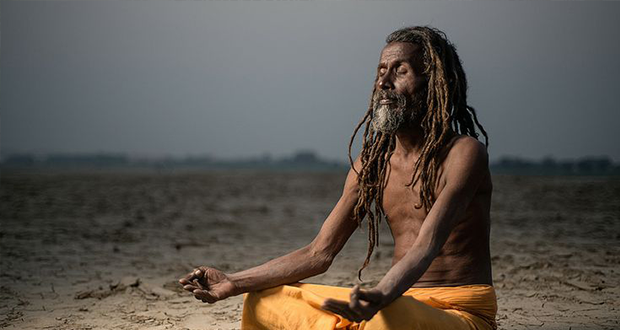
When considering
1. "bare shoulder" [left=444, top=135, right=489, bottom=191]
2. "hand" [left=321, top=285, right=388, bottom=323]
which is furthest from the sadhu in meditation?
"hand" [left=321, top=285, right=388, bottom=323]

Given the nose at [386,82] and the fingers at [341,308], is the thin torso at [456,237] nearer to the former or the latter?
the nose at [386,82]

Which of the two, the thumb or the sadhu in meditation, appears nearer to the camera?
the thumb

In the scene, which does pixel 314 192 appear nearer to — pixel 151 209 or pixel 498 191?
pixel 498 191

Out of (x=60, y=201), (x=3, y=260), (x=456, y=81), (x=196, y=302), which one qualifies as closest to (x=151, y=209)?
(x=60, y=201)

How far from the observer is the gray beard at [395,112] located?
3143 millimetres

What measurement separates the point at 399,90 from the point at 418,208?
53 cm

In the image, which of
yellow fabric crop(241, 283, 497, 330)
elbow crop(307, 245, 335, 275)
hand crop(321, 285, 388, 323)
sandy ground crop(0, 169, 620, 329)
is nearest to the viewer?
hand crop(321, 285, 388, 323)

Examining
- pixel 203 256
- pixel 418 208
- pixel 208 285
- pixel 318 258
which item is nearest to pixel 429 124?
pixel 418 208

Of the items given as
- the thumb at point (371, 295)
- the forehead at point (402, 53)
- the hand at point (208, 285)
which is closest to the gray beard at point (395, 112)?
the forehead at point (402, 53)

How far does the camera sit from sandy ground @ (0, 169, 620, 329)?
4.82 metres

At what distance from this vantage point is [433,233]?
284 centimetres

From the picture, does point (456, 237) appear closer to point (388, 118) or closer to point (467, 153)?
point (467, 153)

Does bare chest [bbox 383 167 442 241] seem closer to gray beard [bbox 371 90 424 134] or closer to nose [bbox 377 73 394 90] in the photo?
gray beard [bbox 371 90 424 134]

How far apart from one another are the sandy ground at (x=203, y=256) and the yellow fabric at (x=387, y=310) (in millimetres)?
654
